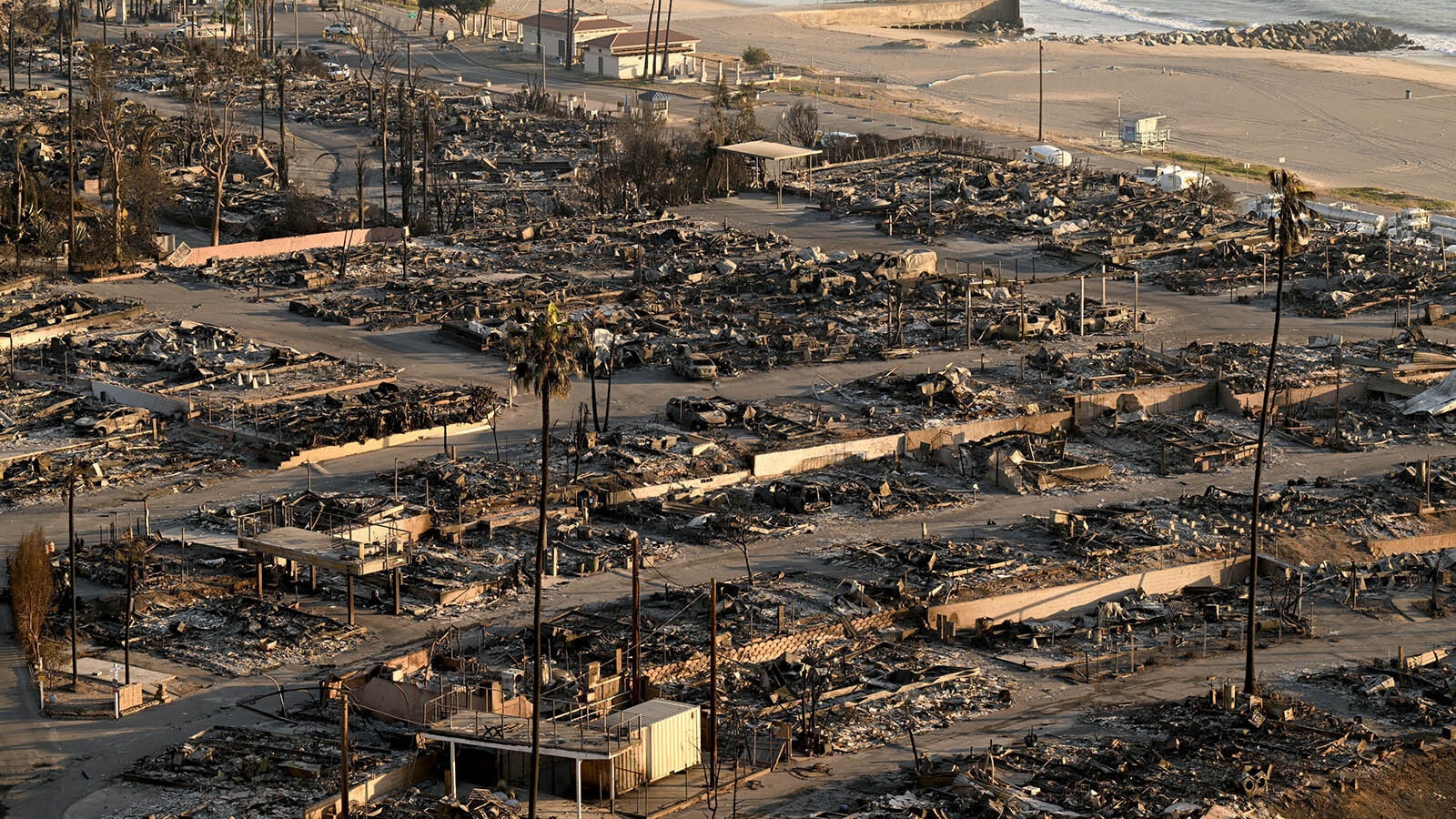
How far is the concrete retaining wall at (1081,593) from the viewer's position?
1741 inches

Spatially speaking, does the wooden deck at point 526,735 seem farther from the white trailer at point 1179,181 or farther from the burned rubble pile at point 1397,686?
the white trailer at point 1179,181

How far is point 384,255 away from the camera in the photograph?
76812 millimetres

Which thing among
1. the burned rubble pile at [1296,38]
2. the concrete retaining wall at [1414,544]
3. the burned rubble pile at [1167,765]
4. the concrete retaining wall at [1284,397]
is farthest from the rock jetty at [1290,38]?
the burned rubble pile at [1167,765]

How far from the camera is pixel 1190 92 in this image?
4624 inches

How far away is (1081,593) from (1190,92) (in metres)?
76.5

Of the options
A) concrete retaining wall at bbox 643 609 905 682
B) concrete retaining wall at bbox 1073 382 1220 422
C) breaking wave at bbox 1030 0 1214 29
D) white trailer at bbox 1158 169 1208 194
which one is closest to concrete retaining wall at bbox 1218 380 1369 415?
concrete retaining wall at bbox 1073 382 1220 422

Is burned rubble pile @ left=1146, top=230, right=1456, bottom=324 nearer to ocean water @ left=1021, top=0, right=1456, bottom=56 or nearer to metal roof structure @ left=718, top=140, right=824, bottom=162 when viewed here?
metal roof structure @ left=718, top=140, right=824, bottom=162

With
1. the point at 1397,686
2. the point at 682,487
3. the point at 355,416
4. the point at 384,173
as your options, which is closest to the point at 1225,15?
the point at 384,173

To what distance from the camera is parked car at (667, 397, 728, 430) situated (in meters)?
56.4

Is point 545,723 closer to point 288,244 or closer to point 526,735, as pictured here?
point 526,735

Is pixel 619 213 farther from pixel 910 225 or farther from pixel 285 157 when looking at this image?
pixel 285 157

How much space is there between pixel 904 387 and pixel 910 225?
2383cm

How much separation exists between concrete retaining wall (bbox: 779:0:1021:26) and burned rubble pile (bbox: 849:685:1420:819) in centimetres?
12093

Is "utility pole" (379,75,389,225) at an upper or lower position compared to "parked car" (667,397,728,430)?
upper
